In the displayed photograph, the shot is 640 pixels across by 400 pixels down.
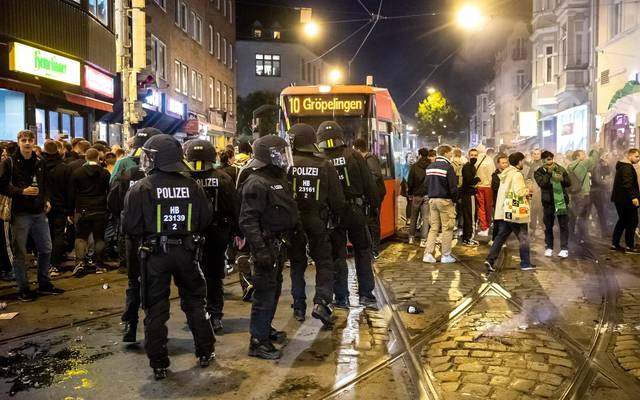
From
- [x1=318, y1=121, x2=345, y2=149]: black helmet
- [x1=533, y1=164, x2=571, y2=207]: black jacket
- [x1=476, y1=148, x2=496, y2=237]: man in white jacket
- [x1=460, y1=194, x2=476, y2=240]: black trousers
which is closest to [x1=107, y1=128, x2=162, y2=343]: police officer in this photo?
[x1=318, y1=121, x2=345, y2=149]: black helmet

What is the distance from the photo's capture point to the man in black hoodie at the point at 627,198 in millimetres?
12133

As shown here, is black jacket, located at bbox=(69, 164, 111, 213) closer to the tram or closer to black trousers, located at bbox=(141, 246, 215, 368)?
the tram

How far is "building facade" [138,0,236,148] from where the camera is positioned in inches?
1015

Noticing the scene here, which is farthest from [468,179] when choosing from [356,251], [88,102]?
[88,102]

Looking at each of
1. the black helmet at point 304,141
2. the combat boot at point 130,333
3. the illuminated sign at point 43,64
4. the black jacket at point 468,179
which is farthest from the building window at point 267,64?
the combat boot at point 130,333

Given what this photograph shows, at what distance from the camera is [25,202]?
8.16 metres

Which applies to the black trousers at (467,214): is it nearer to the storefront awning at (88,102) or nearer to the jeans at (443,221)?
the jeans at (443,221)

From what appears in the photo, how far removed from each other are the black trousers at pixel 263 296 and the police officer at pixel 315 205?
3.12ft

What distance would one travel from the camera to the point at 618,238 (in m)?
12.5

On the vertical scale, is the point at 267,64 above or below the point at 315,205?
above

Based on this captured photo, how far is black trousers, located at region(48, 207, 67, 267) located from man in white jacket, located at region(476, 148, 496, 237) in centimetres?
838

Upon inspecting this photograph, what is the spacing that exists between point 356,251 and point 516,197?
10.9 feet

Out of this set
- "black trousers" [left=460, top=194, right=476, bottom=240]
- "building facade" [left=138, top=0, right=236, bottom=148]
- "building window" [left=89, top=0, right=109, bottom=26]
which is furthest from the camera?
"building facade" [left=138, top=0, right=236, bottom=148]

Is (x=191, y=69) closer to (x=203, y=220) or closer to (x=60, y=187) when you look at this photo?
(x=60, y=187)
